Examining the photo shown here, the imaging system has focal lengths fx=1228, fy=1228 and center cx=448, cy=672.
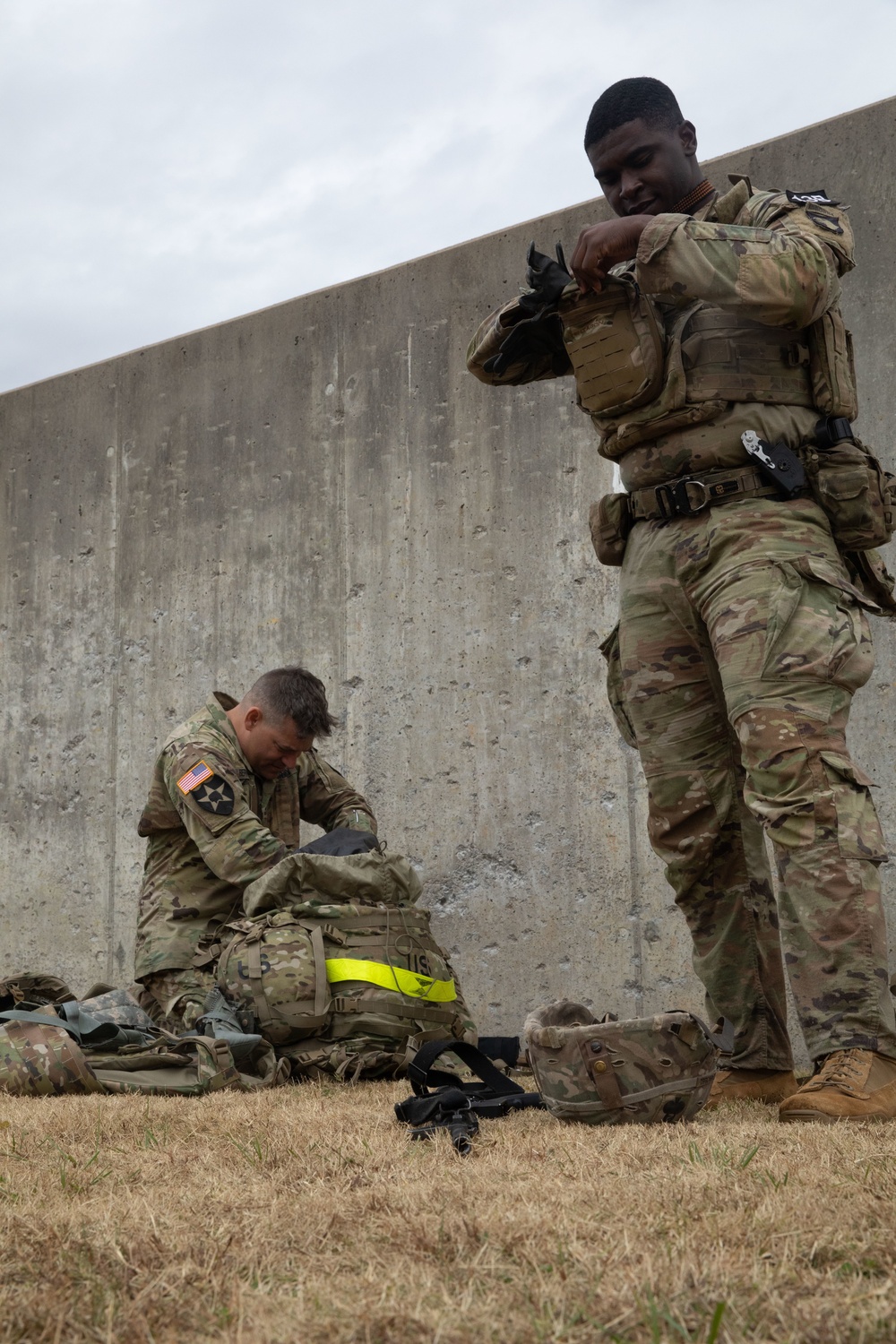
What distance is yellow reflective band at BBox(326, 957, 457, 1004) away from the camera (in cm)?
286

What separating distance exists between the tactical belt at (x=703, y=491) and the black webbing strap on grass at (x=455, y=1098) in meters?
1.04

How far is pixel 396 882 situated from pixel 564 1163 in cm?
172

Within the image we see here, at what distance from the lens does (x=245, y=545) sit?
163 inches

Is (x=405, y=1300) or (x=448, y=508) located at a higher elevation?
(x=448, y=508)

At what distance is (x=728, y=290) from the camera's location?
6.84 ft

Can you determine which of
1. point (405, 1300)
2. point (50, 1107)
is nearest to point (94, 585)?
point (50, 1107)

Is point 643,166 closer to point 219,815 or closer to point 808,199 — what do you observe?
point 808,199

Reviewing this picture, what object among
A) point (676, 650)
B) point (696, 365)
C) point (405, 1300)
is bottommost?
point (405, 1300)

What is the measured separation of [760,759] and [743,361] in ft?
2.50

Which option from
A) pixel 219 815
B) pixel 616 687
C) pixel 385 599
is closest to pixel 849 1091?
pixel 616 687

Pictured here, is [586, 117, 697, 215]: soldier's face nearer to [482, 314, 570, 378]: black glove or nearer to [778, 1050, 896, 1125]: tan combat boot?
[482, 314, 570, 378]: black glove

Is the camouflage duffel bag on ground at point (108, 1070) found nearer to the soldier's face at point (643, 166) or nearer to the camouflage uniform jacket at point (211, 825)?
the camouflage uniform jacket at point (211, 825)

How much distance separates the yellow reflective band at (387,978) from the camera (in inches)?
112

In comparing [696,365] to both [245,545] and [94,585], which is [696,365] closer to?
[245,545]
